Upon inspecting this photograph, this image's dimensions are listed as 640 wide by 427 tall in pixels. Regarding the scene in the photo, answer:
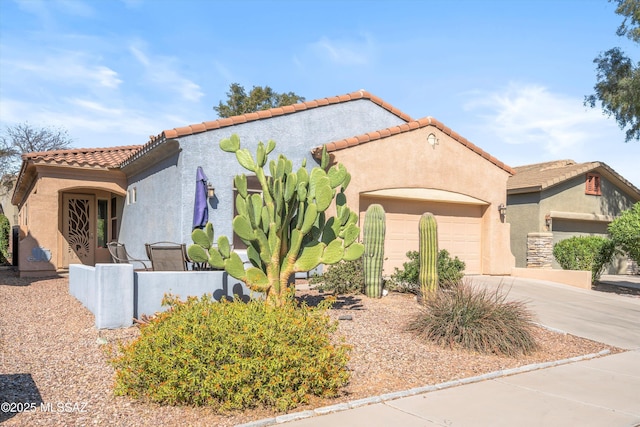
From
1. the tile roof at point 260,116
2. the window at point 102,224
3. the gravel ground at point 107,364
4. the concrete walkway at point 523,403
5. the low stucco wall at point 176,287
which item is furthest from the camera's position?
the window at point 102,224

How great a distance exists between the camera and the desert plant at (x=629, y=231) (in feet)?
48.5

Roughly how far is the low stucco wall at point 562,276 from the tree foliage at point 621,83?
644 centimetres

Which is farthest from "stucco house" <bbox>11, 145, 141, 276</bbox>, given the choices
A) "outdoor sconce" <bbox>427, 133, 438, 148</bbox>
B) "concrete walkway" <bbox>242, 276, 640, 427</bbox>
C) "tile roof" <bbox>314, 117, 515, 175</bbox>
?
"concrete walkway" <bbox>242, 276, 640, 427</bbox>

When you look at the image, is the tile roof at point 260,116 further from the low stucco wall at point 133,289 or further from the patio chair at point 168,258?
the low stucco wall at point 133,289

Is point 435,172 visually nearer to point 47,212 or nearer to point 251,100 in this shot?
point 47,212

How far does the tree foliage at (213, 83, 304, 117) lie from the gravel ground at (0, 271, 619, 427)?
26694 millimetres

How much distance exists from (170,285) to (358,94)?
8854 millimetres

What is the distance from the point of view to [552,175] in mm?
20531

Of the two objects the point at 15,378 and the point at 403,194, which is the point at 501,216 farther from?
the point at 15,378

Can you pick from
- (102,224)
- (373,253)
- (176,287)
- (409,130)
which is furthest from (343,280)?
(102,224)

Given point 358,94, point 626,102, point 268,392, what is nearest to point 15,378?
point 268,392

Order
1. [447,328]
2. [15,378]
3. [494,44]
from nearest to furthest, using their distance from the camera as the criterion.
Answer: [15,378] → [447,328] → [494,44]

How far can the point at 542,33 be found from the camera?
12.1 m

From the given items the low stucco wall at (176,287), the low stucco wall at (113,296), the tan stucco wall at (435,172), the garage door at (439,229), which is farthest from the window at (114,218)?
the low stucco wall at (113,296)
